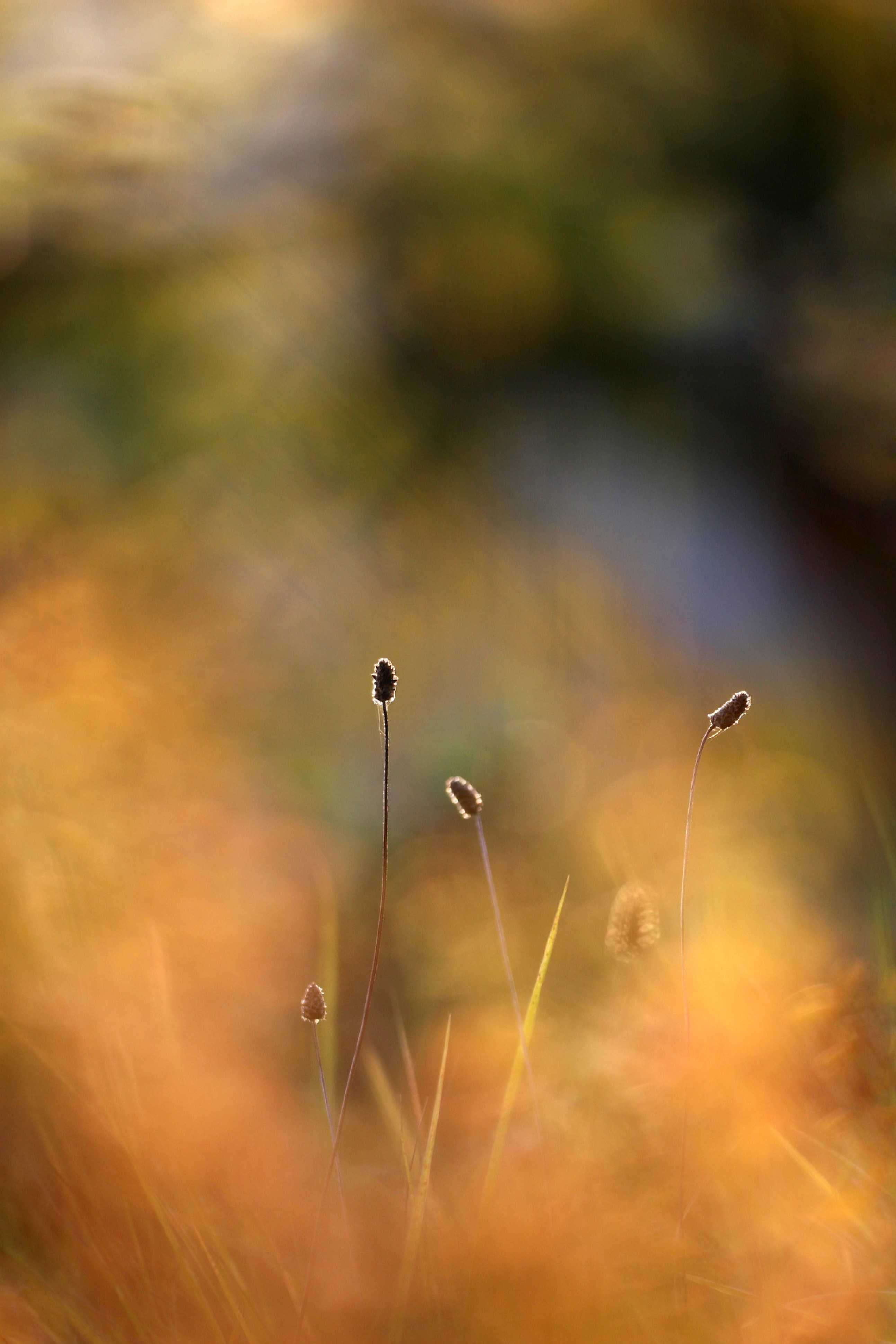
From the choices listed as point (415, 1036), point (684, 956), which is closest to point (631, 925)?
point (684, 956)

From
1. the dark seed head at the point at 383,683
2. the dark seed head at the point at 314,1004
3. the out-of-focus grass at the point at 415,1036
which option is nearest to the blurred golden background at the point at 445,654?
the out-of-focus grass at the point at 415,1036

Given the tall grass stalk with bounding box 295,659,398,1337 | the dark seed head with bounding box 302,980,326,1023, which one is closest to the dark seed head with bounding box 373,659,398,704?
the tall grass stalk with bounding box 295,659,398,1337

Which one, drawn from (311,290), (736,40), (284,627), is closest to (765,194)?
(736,40)

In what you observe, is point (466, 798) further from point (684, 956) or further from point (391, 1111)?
point (684, 956)

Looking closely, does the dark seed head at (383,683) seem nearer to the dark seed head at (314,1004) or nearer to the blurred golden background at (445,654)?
the dark seed head at (314,1004)

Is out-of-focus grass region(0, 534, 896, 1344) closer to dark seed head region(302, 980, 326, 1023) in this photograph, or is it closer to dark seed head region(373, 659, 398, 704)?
dark seed head region(302, 980, 326, 1023)

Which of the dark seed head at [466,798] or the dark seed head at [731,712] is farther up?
the dark seed head at [731,712]

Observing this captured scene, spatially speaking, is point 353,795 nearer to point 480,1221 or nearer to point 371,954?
point 371,954
